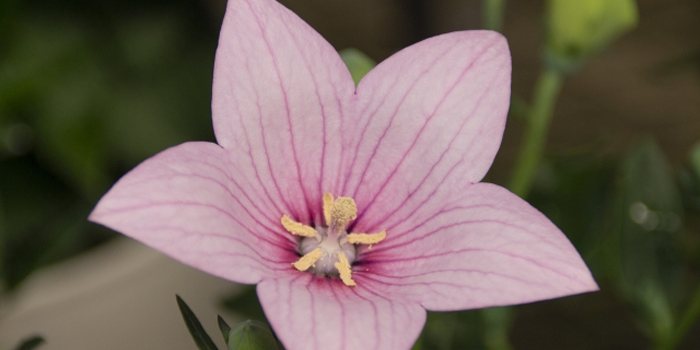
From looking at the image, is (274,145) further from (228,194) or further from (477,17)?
(477,17)

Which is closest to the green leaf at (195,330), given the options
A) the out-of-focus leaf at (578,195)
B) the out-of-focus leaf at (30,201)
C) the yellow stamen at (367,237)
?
the yellow stamen at (367,237)

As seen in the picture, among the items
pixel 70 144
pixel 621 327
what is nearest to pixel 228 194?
pixel 70 144

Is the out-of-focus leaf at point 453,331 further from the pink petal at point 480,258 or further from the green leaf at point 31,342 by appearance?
the green leaf at point 31,342

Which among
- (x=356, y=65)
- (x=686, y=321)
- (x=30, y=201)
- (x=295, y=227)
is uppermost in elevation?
(x=356, y=65)

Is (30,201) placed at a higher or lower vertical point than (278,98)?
lower

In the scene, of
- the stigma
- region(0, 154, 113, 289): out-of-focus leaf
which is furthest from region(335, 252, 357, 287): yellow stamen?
region(0, 154, 113, 289): out-of-focus leaf

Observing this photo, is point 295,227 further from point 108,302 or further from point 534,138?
point 108,302

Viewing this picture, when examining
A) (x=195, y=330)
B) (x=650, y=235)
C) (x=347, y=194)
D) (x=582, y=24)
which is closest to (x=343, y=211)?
(x=347, y=194)
